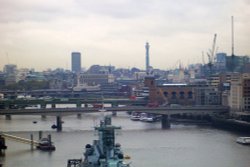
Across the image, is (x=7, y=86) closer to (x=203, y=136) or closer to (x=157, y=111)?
(x=157, y=111)

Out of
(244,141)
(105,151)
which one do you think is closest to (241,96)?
(244,141)

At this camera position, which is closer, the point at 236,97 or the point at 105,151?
the point at 105,151

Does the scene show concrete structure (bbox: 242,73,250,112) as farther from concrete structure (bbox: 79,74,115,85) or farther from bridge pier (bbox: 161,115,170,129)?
concrete structure (bbox: 79,74,115,85)

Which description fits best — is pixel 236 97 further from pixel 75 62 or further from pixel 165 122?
pixel 75 62

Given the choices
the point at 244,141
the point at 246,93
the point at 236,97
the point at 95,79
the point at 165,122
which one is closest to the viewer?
the point at 244,141

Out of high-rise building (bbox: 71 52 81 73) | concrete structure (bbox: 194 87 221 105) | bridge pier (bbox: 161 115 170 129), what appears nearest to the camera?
bridge pier (bbox: 161 115 170 129)

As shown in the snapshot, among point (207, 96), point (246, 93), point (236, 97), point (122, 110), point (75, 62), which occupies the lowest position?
point (122, 110)

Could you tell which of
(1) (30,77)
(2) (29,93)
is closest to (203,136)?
(2) (29,93)

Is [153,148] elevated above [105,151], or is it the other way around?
[105,151]

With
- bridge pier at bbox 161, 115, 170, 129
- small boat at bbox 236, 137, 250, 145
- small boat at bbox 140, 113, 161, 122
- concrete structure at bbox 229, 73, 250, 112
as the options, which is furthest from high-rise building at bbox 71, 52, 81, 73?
small boat at bbox 236, 137, 250, 145
